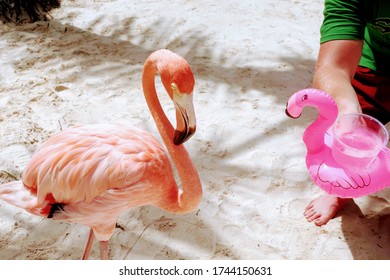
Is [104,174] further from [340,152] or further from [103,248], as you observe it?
[340,152]

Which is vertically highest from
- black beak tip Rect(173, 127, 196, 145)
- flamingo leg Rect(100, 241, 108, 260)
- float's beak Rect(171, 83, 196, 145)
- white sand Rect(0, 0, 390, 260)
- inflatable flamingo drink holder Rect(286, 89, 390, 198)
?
→ float's beak Rect(171, 83, 196, 145)

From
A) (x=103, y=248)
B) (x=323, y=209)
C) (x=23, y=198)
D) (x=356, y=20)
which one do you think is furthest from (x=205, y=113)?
(x=23, y=198)

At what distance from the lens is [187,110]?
1.14m

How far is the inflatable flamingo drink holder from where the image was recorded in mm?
1241

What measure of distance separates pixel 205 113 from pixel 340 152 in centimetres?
124

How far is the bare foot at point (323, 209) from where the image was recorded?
1816 mm

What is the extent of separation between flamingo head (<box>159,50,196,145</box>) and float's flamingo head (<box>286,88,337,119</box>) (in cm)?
33

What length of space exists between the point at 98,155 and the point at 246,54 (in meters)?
1.84

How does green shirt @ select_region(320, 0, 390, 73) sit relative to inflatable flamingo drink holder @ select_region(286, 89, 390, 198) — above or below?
above

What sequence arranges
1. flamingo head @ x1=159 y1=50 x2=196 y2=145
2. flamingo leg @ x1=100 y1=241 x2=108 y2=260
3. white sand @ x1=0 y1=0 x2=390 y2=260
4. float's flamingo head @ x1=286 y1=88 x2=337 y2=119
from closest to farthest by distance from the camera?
flamingo head @ x1=159 y1=50 x2=196 y2=145 → float's flamingo head @ x1=286 y1=88 x2=337 y2=119 → flamingo leg @ x1=100 y1=241 x2=108 y2=260 → white sand @ x1=0 y1=0 x2=390 y2=260

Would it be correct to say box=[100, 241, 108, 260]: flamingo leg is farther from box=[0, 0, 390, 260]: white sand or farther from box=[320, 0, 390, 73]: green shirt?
box=[320, 0, 390, 73]: green shirt

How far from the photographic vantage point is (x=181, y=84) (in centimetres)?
110

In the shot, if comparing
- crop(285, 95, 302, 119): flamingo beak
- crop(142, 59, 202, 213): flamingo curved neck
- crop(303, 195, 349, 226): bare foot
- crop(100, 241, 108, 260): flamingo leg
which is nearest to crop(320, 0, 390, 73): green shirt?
crop(285, 95, 302, 119): flamingo beak

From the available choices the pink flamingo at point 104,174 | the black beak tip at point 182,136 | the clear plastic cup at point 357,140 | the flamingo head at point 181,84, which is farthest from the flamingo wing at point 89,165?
the clear plastic cup at point 357,140
